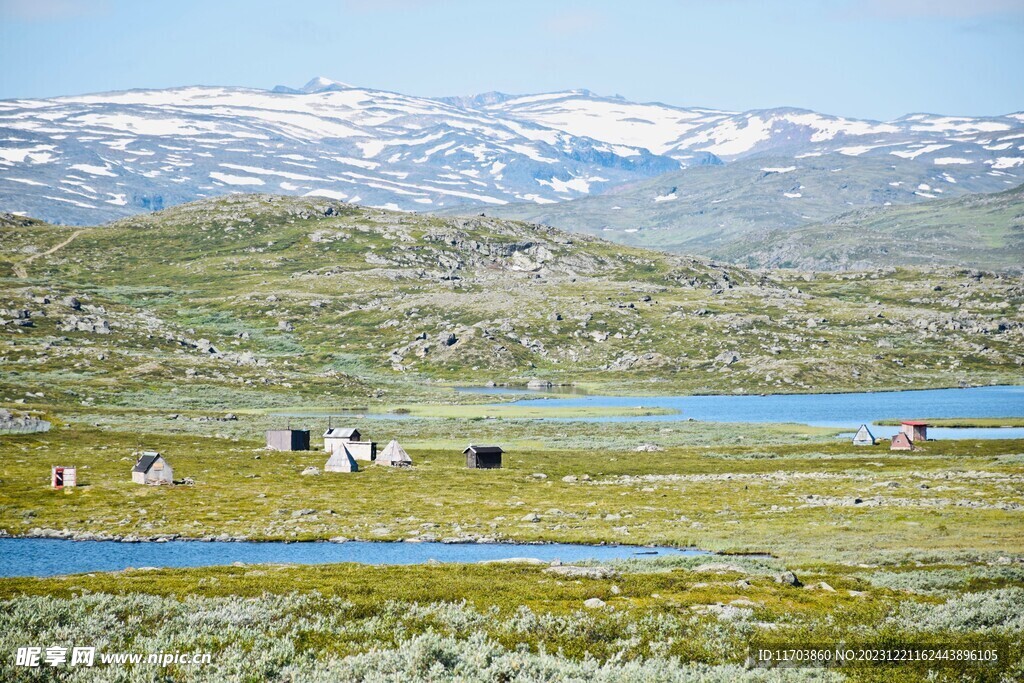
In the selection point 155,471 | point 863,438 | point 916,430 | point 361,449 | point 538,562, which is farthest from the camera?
point 863,438

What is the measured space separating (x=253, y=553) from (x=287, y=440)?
186ft

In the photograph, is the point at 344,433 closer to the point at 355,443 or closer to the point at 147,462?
the point at 355,443

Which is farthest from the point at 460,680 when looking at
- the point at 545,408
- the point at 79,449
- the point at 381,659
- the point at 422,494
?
the point at 545,408

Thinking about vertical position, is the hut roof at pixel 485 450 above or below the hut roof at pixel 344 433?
below

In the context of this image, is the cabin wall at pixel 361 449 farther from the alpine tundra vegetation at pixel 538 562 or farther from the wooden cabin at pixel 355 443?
the alpine tundra vegetation at pixel 538 562

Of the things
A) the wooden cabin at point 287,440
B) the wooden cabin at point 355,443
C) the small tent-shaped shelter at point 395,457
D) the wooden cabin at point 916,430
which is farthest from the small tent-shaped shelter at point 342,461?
the wooden cabin at point 916,430

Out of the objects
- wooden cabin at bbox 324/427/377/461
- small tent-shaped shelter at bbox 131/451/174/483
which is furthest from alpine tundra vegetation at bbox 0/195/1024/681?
wooden cabin at bbox 324/427/377/461

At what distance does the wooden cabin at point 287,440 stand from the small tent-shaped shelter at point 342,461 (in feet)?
56.4

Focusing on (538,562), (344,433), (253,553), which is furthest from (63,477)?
(538,562)

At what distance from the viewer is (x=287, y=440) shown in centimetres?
11612

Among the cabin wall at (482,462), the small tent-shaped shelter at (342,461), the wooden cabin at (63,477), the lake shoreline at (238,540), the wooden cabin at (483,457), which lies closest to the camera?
the lake shoreline at (238,540)

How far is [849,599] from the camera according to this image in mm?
41125

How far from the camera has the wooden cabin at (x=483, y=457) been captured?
10156cm

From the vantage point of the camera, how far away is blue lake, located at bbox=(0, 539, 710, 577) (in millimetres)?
56688
